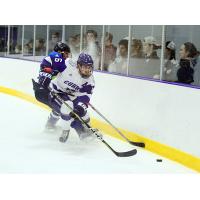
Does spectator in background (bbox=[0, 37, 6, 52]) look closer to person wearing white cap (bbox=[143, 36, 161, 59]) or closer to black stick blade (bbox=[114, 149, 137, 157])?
person wearing white cap (bbox=[143, 36, 161, 59])

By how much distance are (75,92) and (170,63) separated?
3.10 ft

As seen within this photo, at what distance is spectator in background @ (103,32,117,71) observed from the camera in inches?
193

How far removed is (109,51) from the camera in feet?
16.3

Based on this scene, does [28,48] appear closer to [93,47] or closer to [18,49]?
[18,49]

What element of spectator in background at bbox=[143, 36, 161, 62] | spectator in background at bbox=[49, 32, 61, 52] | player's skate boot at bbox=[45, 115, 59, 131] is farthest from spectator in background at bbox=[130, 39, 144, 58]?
spectator in background at bbox=[49, 32, 61, 52]

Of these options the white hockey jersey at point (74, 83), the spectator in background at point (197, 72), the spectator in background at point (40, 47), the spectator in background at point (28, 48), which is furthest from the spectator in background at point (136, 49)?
the spectator in background at point (28, 48)

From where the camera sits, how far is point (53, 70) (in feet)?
13.9

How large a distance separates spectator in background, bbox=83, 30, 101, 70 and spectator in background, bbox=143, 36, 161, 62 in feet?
3.12

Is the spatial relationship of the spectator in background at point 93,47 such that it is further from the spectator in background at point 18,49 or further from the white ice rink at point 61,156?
the spectator in background at point 18,49

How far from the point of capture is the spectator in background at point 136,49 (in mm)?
4391

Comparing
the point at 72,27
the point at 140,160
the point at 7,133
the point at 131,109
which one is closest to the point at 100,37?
the point at 72,27

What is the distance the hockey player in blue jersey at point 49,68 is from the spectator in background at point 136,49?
0.68m

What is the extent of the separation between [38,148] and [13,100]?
3.05 metres
